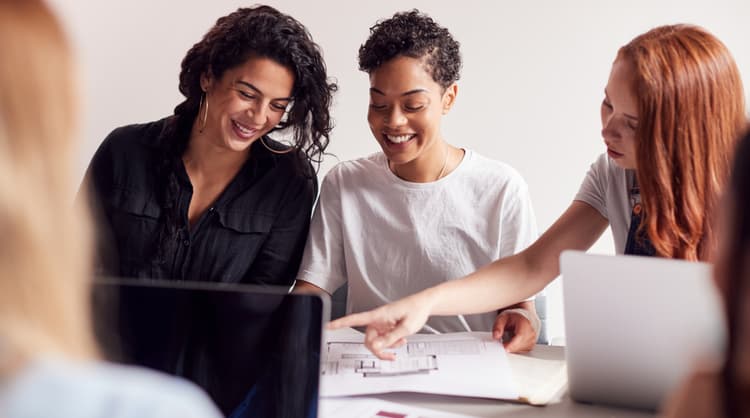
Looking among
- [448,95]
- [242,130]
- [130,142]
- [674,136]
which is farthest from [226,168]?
[674,136]

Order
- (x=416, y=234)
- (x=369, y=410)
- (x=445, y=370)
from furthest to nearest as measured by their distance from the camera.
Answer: (x=416, y=234) < (x=445, y=370) < (x=369, y=410)

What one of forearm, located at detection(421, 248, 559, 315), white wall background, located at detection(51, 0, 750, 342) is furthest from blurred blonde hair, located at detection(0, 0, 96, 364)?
white wall background, located at detection(51, 0, 750, 342)

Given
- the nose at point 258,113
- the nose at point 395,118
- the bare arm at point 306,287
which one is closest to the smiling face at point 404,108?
the nose at point 395,118

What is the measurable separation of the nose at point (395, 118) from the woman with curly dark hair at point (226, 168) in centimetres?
23

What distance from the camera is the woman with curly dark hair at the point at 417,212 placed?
1.80m

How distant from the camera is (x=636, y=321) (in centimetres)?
101

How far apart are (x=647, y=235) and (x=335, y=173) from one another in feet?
2.52

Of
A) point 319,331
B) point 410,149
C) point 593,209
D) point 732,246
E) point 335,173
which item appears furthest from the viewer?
point 335,173

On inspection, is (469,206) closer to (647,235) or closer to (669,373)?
(647,235)

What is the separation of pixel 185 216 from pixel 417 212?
0.55m

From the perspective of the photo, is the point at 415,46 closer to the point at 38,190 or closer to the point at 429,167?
the point at 429,167

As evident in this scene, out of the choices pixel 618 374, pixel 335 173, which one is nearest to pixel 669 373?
pixel 618 374

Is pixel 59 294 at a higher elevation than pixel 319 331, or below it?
higher

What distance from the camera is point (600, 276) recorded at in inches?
39.8
